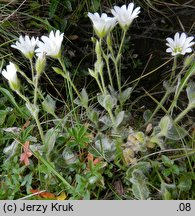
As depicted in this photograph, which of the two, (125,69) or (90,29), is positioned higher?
(90,29)

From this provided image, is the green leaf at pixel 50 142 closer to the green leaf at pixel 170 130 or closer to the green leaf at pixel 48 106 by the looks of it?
the green leaf at pixel 48 106

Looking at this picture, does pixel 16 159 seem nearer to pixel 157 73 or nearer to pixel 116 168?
pixel 116 168

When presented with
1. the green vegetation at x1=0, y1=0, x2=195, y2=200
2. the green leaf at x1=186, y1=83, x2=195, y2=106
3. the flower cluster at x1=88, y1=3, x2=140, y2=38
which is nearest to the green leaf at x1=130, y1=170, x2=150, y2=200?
the green vegetation at x1=0, y1=0, x2=195, y2=200

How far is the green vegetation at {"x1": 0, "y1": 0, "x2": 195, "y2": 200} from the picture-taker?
1.10m

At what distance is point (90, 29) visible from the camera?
1.49 m

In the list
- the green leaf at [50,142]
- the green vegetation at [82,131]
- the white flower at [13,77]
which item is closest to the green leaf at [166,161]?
the green vegetation at [82,131]

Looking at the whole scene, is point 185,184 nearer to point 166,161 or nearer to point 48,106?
point 166,161

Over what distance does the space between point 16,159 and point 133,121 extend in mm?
347

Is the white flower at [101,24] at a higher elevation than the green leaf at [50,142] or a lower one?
higher

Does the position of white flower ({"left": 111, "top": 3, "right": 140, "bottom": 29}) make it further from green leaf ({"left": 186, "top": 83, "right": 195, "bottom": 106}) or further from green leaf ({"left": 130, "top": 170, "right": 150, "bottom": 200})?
green leaf ({"left": 130, "top": 170, "right": 150, "bottom": 200})

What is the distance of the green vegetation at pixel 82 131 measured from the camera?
110 cm

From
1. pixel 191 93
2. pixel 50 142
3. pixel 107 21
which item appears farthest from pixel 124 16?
pixel 50 142
